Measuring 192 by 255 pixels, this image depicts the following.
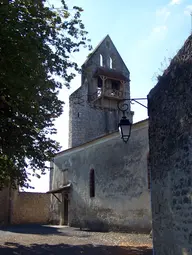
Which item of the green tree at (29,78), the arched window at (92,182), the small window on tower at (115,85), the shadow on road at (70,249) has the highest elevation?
the small window on tower at (115,85)

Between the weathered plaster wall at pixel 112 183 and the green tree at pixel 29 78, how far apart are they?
5.38 meters

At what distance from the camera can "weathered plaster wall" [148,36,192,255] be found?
4.89 m

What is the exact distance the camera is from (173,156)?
17.9ft

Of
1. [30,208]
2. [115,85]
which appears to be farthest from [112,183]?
[115,85]

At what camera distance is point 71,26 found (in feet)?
27.4

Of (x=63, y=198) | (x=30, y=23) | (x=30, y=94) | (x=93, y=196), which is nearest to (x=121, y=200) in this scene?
(x=93, y=196)

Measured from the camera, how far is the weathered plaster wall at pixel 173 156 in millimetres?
4895

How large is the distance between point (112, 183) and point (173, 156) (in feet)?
37.3

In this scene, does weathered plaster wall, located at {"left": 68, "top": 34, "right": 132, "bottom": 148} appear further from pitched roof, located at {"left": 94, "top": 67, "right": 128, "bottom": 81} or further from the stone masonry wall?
pitched roof, located at {"left": 94, "top": 67, "right": 128, "bottom": 81}

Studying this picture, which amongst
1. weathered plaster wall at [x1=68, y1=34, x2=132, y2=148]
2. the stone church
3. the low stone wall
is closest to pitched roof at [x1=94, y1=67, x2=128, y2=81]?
the stone church

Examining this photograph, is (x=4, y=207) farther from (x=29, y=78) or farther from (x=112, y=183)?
(x=29, y=78)

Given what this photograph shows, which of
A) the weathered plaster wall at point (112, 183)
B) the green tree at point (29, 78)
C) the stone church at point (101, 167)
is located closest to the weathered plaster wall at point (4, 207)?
the stone church at point (101, 167)

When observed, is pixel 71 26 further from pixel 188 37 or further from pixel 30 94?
pixel 188 37

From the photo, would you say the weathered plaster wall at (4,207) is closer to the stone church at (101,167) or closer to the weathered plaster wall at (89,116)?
the stone church at (101,167)
